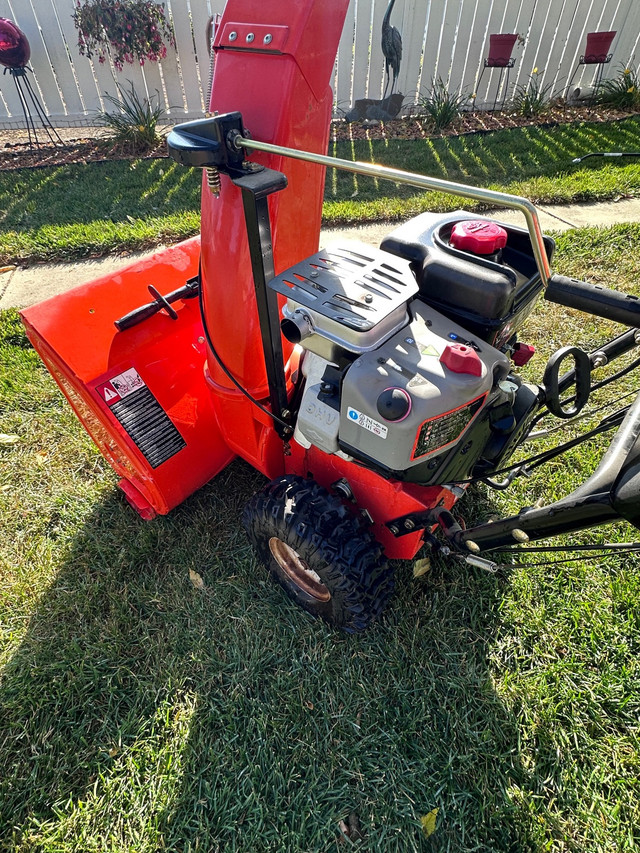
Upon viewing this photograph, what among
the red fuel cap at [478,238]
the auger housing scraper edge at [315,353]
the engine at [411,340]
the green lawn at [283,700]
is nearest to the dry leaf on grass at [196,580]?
the green lawn at [283,700]

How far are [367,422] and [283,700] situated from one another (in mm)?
1049

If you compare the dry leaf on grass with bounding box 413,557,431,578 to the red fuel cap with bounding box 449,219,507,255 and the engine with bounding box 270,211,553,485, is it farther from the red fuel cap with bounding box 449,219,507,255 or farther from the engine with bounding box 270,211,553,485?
the red fuel cap with bounding box 449,219,507,255

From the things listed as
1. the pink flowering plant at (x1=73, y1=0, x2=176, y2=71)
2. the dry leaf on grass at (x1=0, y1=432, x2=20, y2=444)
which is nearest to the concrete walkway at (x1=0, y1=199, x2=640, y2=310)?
the dry leaf on grass at (x1=0, y1=432, x2=20, y2=444)

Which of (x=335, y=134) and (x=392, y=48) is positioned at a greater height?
(x=392, y=48)

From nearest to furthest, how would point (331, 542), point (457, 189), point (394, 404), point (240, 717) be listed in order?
point (457, 189), point (394, 404), point (331, 542), point (240, 717)

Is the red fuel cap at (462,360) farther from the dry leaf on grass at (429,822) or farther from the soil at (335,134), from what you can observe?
the soil at (335,134)

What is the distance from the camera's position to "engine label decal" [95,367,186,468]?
1.80m

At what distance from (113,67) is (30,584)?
675 cm

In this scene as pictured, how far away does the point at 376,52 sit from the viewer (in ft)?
21.2

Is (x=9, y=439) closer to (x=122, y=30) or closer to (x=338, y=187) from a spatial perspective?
(x=338, y=187)

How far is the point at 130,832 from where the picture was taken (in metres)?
1.50

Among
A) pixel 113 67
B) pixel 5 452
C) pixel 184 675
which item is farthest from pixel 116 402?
pixel 113 67

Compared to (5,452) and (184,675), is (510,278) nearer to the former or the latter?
(184,675)

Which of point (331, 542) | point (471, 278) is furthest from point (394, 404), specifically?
point (331, 542)
